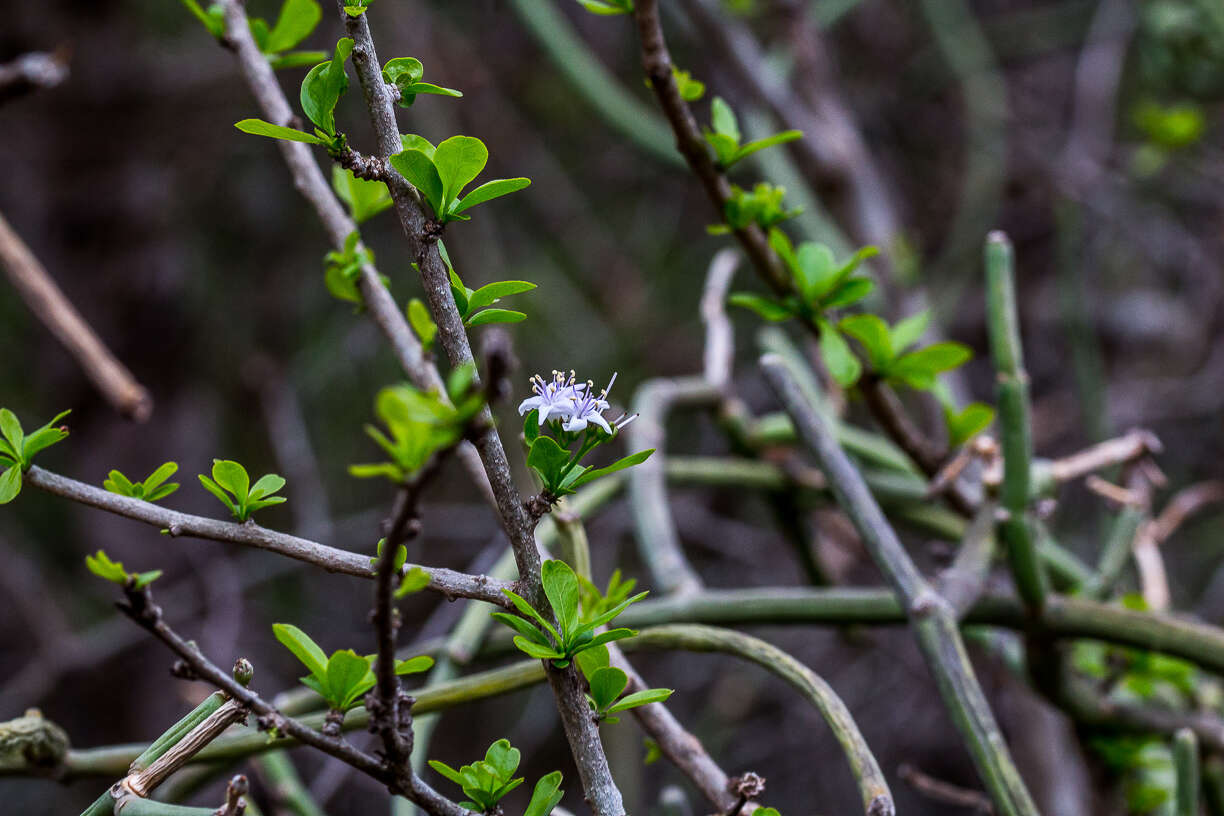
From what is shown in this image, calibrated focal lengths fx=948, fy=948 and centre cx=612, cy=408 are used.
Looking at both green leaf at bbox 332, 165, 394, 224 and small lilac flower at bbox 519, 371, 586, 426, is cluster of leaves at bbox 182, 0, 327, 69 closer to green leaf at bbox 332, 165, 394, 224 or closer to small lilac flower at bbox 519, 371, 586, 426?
green leaf at bbox 332, 165, 394, 224

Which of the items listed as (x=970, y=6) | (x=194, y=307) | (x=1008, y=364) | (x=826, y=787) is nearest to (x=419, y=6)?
(x=194, y=307)

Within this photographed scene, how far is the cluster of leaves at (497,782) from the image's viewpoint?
34 cm

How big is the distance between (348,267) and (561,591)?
25cm

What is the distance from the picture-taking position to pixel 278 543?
33 centimetres

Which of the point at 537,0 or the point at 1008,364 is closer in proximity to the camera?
the point at 1008,364

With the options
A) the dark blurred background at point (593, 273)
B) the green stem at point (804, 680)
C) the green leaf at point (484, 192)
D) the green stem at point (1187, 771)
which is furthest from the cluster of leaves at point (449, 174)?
the dark blurred background at point (593, 273)

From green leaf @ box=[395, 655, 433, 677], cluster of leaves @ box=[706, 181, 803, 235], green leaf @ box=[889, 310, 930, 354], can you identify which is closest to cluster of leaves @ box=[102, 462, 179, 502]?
green leaf @ box=[395, 655, 433, 677]

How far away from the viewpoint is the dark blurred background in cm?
141

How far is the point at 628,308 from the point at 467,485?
1.84ft

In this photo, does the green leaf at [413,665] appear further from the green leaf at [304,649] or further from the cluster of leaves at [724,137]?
the cluster of leaves at [724,137]

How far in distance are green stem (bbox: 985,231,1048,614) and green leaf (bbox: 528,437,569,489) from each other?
363mm

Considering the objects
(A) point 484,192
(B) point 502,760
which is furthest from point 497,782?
(A) point 484,192

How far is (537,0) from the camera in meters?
1.32

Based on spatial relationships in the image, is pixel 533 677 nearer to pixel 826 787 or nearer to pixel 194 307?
pixel 194 307
